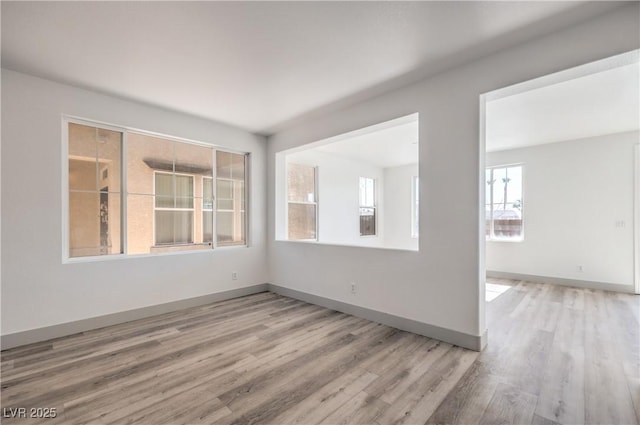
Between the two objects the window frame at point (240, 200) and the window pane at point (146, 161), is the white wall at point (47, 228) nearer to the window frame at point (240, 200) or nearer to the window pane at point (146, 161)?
the window pane at point (146, 161)

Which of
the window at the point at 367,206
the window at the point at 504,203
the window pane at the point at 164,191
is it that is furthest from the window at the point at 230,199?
the window at the point at 504,203

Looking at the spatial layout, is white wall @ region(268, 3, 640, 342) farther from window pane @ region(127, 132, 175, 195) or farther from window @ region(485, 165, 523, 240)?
window @ region(485, 165, 523, 240)

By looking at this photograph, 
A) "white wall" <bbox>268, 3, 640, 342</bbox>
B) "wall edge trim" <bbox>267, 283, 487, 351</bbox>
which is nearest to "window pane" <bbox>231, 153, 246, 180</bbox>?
"wall edge trim" <bbox>267, 283, 487, 351</bbox>

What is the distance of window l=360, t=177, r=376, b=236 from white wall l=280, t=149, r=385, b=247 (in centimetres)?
21

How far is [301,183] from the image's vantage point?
19.7 ft

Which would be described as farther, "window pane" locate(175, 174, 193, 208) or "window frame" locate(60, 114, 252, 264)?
"window pane" locate(175, 174, 193, 208)

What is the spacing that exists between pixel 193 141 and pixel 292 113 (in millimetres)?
1524

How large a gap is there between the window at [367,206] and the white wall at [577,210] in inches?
121

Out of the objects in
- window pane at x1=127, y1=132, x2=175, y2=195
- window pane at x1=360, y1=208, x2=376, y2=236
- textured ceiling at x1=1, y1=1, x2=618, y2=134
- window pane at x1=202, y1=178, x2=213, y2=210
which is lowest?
window pane at x1=360, y1=208, x2=376, y2=236

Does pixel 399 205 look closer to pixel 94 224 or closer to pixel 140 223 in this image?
pixel 140 223

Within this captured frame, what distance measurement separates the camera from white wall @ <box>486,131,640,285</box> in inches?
192

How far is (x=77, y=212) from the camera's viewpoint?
3230 millimetres

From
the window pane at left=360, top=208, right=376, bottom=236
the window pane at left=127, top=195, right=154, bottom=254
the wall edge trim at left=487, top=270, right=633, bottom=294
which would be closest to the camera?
the window pane at left=127, top=195, right=154, bottom=254

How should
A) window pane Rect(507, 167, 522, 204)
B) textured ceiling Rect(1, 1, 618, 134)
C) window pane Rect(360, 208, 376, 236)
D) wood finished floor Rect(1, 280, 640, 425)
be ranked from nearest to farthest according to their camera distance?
1. wood finished floor Rect(1, 280, 640, 425)
2. textured ceiling Rect(1, 1, 618, 134)
3. window pane Rect(507, 167, 522, 204)
4. window pane Rect(360, 208, 376, 236)
